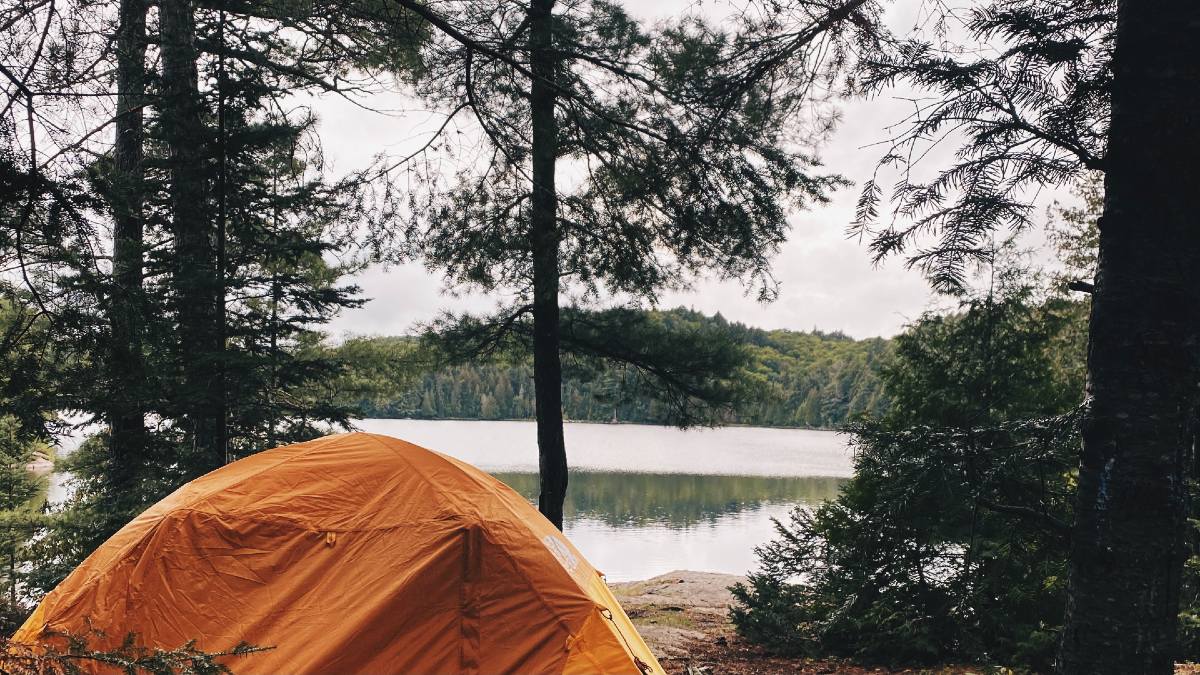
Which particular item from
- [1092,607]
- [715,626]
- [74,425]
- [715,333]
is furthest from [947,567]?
[74,425]

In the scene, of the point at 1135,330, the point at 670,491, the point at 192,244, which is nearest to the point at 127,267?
the point at 192,244

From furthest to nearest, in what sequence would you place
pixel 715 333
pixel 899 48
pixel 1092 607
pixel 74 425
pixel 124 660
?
1. pixel 715 333
2. pixel 74 425
3. pixel 899 48
4. pixel 1092 607
5. pixel 124 660

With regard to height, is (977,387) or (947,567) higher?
(977,387)

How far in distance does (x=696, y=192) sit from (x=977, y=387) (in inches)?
186

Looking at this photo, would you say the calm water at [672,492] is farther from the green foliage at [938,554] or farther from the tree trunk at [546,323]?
the tree trunk at [546,323]

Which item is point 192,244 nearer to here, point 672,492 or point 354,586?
point 354,586

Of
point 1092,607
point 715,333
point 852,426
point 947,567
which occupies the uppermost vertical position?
point 715,333

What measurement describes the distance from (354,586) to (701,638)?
15.9 ft

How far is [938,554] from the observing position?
7.25 metres

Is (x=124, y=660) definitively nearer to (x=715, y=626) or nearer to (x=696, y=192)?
(x=696, y=192)

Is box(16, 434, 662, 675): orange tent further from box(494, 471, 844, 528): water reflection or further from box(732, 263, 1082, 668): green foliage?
box(494, 471, 844, 528): water reflection

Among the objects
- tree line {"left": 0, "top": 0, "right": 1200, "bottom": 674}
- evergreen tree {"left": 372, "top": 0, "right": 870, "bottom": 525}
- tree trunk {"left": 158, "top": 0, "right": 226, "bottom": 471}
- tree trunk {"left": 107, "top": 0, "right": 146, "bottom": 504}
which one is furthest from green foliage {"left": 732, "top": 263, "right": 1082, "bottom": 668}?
tree trunk {"left": 158, "top": 0, "right": 226, "bottom": 471}

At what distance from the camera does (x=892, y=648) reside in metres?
7.08

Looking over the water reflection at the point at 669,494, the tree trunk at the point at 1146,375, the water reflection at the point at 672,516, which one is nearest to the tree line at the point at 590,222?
the tree trunk at the point at 1146,375
